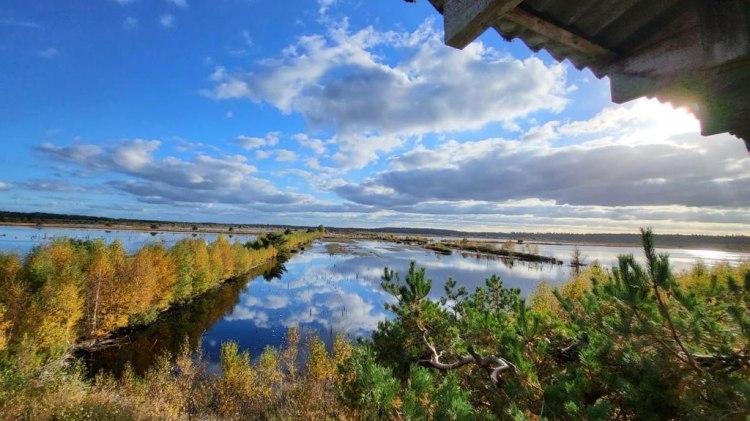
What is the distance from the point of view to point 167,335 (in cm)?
2992

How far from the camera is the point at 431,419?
3.24m

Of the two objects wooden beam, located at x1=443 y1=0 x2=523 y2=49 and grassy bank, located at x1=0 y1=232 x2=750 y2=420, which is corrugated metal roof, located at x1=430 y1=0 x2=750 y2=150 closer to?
wooden beam, located at x1=443 y1=0 x2=523 y2=49

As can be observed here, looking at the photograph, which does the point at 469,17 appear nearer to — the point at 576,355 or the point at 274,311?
the point at 576,355

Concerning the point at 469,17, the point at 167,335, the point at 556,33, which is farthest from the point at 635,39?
the point at 167,335

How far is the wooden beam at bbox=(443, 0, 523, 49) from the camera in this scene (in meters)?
2.19

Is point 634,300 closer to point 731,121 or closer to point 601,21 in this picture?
point 731,121

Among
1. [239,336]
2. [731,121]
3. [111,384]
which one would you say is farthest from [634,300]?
[239,336]

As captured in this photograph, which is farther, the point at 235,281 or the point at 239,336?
the point at 235,281

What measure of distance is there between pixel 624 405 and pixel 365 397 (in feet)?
8.16

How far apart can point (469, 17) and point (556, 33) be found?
807mm

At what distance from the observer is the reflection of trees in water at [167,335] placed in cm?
2368

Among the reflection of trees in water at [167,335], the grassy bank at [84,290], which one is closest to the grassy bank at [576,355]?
the reflection of trees in water at [167,335]

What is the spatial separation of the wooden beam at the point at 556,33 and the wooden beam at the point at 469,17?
28 cm

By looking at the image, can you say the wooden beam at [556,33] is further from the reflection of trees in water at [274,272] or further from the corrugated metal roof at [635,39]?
the reflection of trees in water at [274,272]
